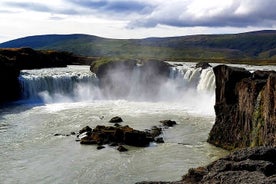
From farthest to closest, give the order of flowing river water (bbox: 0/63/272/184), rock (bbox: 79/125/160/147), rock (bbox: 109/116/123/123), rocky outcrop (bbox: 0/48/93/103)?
rocky outcrop (bbox: 0/48/93/103), rock (bbox: 109/116/123/123), rock (bbox: 79/125/160/147), flowing river water (bbox: 0/63/272/184)

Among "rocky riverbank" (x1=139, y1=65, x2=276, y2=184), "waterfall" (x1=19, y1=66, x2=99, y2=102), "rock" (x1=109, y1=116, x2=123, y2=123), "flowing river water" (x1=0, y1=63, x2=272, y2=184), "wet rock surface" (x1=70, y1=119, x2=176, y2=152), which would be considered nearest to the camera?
"rocky riverbank" (x1=139, y1=65, x2=276, y2=184)

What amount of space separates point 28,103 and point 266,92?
3868 centimetres

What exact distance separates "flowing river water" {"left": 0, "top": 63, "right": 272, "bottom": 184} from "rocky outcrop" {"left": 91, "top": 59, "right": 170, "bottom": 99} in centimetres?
130

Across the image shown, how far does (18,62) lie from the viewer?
77.7 metres

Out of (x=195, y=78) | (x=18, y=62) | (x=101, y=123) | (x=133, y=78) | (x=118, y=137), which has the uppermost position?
(x=18, y=62)

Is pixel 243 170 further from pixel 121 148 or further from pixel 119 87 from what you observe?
pixel 119 87

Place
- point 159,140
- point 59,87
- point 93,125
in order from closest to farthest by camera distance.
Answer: point 159,140 → point 93,125 → point 59,87

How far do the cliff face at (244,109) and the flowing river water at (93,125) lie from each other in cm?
172

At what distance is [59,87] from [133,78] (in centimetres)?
1142

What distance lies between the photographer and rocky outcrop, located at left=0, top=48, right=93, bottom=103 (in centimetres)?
5739

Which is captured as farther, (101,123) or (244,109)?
(101,123)

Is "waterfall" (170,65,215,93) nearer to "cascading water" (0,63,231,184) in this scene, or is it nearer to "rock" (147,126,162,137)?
"cascading water" (0,63,231,184)

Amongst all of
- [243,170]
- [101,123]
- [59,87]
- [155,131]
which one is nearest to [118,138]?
[155,131]

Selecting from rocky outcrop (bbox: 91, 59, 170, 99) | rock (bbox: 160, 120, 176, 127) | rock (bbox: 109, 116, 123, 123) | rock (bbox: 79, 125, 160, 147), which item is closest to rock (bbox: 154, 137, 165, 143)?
rock (bbox: 79, 125, 160, 147)
